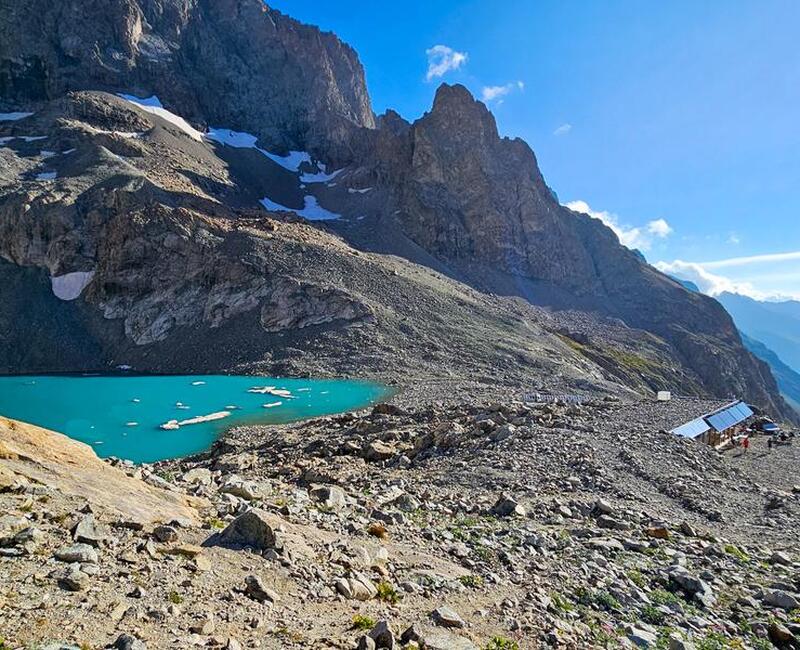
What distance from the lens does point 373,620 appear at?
236 inches

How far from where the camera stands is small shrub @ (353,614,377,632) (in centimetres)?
575

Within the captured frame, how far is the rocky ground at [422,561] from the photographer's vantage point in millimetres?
5223

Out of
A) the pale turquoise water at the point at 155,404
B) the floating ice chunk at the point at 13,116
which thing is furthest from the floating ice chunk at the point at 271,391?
the floating ice chunk at the point at 13,116

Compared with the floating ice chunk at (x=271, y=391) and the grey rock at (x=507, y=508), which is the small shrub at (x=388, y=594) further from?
the floating ice chunk at (x=271, y=391)

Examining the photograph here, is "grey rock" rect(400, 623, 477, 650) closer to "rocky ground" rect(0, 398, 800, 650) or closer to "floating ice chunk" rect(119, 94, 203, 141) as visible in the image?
"rocky ground" rect(0, 398, 800, 650)

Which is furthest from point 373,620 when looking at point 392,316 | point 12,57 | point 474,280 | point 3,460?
point 12,57

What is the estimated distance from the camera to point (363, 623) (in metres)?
5.81

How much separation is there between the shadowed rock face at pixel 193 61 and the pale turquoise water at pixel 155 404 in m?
115

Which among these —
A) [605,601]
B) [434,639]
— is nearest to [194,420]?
[605,601]

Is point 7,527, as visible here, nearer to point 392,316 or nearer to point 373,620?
point 373,620

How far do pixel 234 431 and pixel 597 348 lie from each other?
3314 inches

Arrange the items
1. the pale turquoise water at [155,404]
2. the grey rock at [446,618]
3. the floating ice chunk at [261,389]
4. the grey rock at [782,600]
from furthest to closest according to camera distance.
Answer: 1. the floating ice chunk at [261,389]
2. the pale turquoise water at [155,404]
3. the grey rock at [782,600]
4. the grey rock at [446,618]

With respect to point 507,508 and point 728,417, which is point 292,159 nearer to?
point 728,417

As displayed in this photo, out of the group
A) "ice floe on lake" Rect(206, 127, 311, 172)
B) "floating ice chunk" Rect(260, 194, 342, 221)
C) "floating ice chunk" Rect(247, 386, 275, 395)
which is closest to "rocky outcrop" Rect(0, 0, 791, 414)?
"floating ice chunk" Rect(260, 194, 342, 221)
